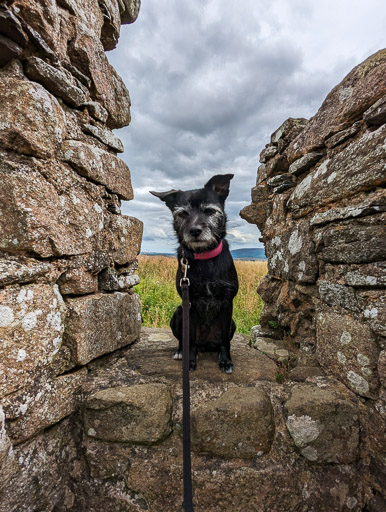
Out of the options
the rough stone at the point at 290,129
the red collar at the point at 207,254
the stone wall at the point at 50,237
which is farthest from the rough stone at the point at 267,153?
the stone wall at the point at 50,237

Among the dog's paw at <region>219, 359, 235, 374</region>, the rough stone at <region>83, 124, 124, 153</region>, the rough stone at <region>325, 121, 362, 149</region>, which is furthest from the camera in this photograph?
the dog's paw at <region>219, 359, 235, 374</region>

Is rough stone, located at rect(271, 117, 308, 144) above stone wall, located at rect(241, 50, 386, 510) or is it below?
above

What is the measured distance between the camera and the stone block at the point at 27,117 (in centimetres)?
138

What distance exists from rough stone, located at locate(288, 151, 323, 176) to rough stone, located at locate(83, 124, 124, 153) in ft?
5.70

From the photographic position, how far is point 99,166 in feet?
6.57

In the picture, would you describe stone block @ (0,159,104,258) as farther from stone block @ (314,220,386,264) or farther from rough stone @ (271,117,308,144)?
rough stone @ (271,117,308,144)

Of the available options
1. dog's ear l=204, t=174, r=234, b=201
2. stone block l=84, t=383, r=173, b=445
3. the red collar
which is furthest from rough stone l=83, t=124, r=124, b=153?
stone block l=84, t=383, r=173, b=445

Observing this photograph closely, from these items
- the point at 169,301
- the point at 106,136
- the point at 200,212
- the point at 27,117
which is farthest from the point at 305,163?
the point at 169,301

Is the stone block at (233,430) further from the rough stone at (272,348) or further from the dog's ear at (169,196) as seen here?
the dog's ear at (169,196)

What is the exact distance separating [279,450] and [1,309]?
1.89 m

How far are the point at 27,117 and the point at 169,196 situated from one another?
1.53 metres

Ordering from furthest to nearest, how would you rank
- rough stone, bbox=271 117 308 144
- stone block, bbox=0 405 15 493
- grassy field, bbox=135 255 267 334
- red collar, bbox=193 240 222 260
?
grassy field, bbox=135 255 267 334, rough stone, bbox=271 117 308 144, red collar, bbox=193 240 222 260, stone block, bbox=0 405 15 493

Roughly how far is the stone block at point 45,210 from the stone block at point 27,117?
10 cm

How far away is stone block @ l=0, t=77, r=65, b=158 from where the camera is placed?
1.38 m
